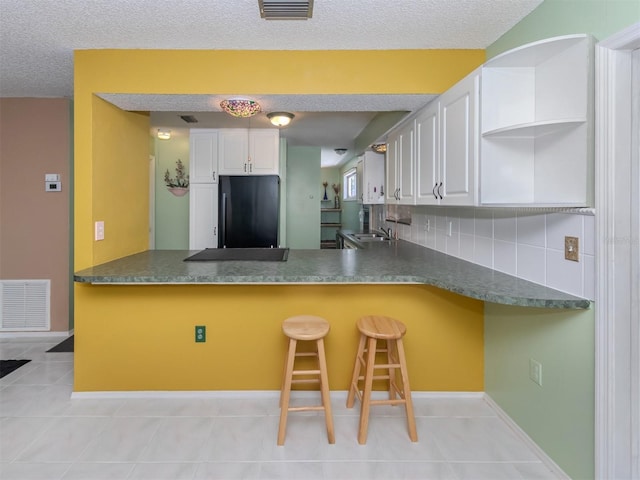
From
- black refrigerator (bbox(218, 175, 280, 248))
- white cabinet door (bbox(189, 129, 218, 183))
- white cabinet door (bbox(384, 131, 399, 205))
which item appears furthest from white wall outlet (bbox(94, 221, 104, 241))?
white cabinet door (bbox(384, 131, 399, 205))

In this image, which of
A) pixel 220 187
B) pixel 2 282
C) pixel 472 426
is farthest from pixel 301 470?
pixel 2 282

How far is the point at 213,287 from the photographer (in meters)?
2.44

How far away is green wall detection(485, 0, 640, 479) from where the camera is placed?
1521 millimetres

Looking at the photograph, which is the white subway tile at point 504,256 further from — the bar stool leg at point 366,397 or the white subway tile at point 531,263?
the bar stool leg at point 366,397

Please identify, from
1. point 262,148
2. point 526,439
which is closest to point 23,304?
point 262,148

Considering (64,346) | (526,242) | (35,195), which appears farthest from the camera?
(35,195)

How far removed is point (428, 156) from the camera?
2.48 metres

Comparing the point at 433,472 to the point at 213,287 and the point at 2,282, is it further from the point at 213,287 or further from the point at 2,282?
the point at 2,282

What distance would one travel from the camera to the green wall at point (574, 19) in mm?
1353

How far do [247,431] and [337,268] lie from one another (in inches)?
42.4

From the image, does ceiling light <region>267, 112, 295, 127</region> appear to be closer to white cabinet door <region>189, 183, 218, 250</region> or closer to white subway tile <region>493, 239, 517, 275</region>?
white cabinet door <region>189, 183, 218, 250</region>

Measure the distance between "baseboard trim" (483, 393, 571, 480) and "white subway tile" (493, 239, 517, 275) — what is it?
882 millimetres

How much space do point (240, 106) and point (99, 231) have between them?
128 cm

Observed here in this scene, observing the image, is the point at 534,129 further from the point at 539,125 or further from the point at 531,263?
the point at 531,263
